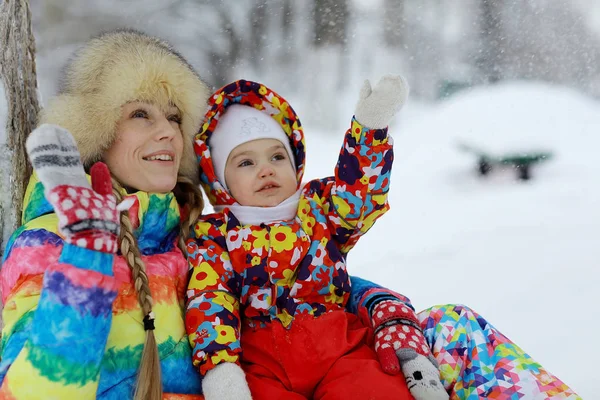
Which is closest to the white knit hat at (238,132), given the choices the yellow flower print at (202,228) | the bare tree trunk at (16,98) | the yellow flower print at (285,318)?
the yellow flower print at (202,228)

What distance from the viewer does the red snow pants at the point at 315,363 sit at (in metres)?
1.51

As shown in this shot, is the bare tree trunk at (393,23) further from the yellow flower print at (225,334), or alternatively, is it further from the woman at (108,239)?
the yellow flower print at (225,334)

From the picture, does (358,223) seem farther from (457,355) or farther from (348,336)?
(457,355)

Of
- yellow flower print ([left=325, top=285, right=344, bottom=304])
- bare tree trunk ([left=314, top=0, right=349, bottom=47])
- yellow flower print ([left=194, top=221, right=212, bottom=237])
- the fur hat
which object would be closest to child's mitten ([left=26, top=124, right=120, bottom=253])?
the fur hat

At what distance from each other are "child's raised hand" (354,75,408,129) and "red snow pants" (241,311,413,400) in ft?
1.97

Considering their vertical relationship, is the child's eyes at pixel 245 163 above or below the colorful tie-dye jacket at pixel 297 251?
above

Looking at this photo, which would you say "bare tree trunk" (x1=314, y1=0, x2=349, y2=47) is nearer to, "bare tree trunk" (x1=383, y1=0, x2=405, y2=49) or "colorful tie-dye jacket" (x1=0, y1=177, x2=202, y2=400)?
"bare tree trunk" (x1=383, y1=0, x2=405, y2=49)

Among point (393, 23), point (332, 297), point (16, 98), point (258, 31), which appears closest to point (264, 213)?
point (332, 297)

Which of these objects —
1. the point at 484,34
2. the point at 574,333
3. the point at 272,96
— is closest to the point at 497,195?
the point at 574,333

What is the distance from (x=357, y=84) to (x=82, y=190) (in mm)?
7940

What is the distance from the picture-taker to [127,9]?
26.8 feet

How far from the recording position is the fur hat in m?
1.66

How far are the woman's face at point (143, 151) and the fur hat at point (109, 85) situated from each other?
0.09ft

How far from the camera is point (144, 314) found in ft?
4.70
